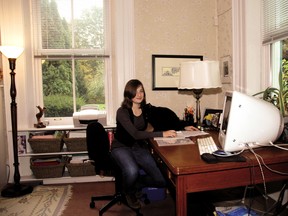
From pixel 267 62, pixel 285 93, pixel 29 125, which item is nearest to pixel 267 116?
pixel 285 93

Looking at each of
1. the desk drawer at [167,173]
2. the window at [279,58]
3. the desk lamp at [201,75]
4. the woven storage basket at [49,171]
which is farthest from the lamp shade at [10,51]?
the window at [279,58]

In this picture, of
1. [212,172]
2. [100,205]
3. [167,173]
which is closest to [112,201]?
[100,205]

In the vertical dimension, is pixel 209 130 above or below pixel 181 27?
below

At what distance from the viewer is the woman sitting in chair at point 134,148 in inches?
79.7

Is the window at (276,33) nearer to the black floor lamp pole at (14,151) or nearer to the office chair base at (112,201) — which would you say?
the office chair base at (112,201)

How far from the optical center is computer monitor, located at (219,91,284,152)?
1342mm

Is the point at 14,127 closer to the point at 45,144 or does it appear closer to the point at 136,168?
the point at 45,144

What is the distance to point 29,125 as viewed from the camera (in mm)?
3020

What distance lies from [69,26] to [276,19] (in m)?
2.40

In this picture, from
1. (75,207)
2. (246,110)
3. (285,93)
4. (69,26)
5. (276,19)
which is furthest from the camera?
(69,26)

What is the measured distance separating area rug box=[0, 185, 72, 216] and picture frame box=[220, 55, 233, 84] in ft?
6.99

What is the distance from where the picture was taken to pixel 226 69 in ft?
9.10

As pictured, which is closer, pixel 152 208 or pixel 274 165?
Result: pixel 274 165

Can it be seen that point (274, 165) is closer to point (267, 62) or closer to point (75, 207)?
point (267, 62)
